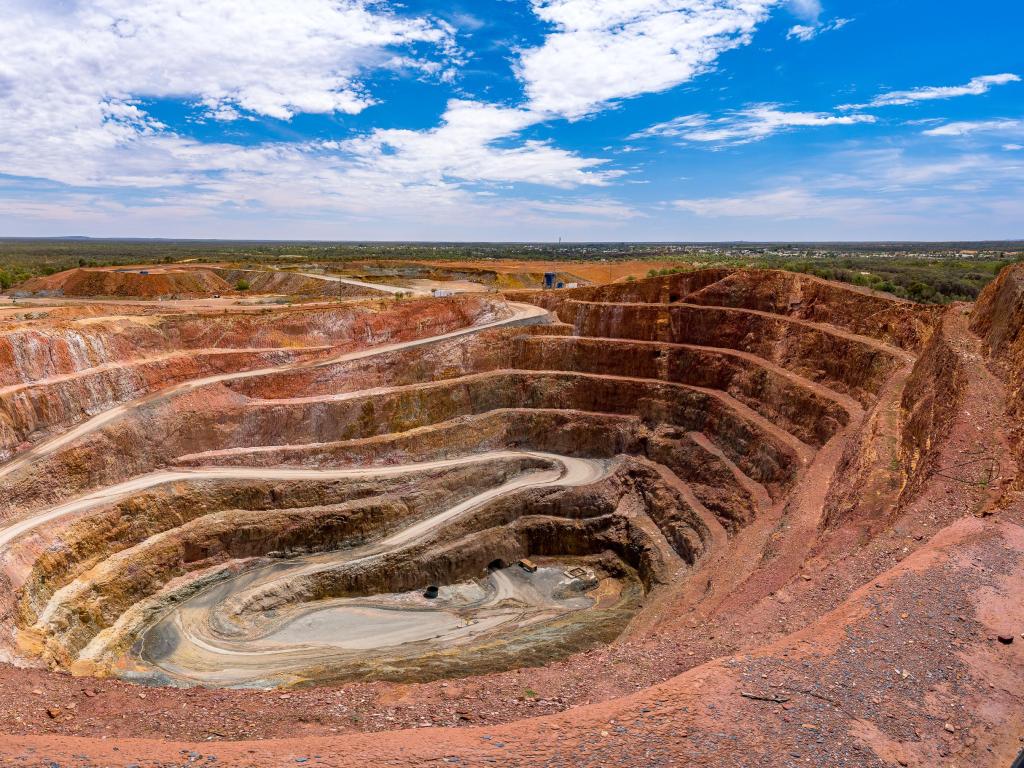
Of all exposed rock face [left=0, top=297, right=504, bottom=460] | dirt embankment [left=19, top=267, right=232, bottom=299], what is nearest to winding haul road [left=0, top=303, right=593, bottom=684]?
exposed rock face [left=0, top=297, right=504, bottom=460]

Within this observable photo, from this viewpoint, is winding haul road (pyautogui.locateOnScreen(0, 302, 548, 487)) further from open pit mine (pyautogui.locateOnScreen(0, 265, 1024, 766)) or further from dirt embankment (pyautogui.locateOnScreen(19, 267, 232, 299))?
dirt embankment (pyautogui.locateOnScreen(19, 267, 232, 299))

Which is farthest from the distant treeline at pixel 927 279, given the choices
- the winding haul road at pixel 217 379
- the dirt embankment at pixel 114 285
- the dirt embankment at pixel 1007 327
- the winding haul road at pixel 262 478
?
the dirt embankment at pixel 114 285

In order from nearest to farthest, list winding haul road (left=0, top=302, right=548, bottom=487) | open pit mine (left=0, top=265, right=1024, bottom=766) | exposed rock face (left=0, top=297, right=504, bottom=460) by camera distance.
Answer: open pit mine (left=0, top=265, right=1024, bottom=766) < winding haul road (left=0, top=302, right=548, bottom=487) < exposed rock face (left=0, top=297, right=504, bottom=460)

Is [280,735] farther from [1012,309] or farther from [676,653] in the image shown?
[1012,309]

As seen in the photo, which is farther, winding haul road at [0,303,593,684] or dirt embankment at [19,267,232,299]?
dirt embankment at [19,267,232,299]

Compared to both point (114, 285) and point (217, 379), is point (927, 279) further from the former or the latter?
point (114, 285)

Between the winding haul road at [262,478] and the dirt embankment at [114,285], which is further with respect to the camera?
the dirt embankment at [114,285]

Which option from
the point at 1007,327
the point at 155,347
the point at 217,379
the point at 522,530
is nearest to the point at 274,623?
the point at 522,530

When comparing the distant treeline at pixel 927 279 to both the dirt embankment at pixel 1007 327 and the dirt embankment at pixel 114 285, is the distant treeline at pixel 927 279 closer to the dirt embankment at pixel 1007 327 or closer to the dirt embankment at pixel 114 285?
the dirt embankment at pixel 1007 327

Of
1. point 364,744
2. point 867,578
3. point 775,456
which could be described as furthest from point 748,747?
point 775,456
